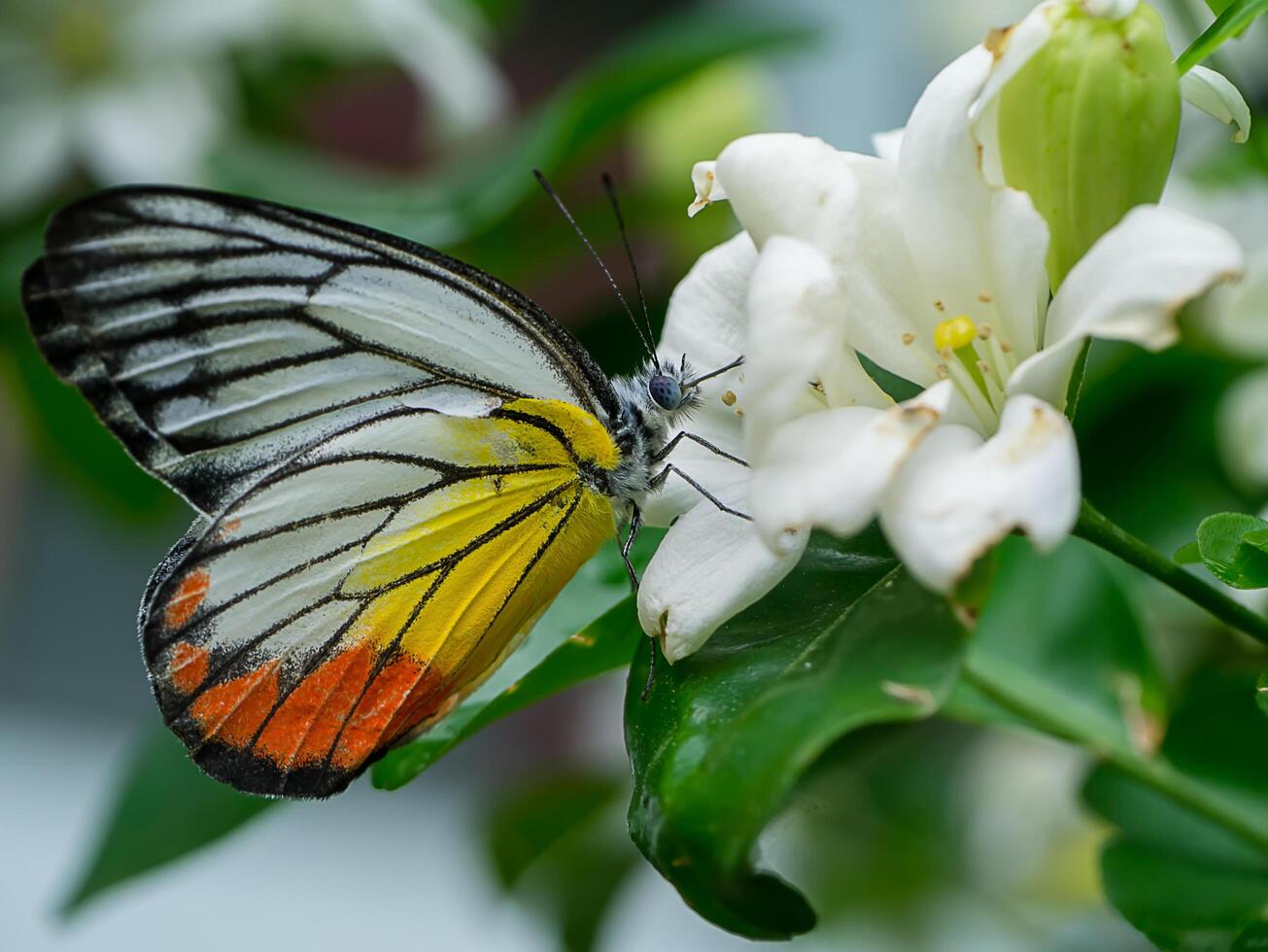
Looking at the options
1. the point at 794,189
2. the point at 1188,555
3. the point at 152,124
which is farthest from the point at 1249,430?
the point at 152,124

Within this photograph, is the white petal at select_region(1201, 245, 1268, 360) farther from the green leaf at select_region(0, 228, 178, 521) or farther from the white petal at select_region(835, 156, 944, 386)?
the green leaf at select_region(0, 228, 178, 521)

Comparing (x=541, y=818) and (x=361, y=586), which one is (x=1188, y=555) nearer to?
(x=361, y=586)

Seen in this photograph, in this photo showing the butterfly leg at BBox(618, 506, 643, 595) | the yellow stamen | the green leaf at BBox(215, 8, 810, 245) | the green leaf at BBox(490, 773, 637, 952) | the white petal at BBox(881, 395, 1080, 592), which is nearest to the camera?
the white petal at BBox(881, 395, 1080, 592)

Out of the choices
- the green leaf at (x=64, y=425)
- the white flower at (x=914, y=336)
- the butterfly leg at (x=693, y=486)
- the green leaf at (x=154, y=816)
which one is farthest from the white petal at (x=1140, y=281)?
the green leaf at (x=64, y=425)

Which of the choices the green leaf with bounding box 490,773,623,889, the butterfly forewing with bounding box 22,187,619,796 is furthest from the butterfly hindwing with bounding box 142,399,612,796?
the green leaf with bounding box 490,773,623,889

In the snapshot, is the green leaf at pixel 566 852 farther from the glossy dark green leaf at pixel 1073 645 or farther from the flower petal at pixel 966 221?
the flower petal at pixel 966 221

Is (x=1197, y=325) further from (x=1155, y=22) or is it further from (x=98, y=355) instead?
(x=98, y=355)
